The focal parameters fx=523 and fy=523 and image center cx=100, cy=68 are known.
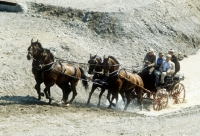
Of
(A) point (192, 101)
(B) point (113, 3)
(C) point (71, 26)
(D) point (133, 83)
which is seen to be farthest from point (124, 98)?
(B) point (113, 3)

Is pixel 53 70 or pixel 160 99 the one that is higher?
pixel 53 70

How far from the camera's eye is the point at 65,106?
19.6m

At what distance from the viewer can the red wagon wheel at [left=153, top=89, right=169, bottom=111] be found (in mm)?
21531

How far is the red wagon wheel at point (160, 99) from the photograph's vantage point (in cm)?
2153

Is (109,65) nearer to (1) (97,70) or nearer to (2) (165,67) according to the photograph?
(1) (97,70)

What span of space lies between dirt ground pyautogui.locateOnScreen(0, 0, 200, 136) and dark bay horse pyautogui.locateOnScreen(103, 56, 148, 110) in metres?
0.86

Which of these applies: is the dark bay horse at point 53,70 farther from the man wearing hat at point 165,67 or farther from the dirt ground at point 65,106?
the man wearing hat at point 165,67

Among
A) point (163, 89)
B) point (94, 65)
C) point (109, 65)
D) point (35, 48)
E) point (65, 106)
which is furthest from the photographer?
point (163, 89)

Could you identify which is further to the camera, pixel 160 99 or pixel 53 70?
pixel 160 99

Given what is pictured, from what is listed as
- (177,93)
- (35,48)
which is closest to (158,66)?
(177,93)

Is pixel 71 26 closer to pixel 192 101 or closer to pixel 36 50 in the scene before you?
pixel 192 101

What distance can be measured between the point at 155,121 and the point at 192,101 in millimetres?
7757

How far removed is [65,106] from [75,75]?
1.35 m

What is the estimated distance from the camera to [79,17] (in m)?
29.7
